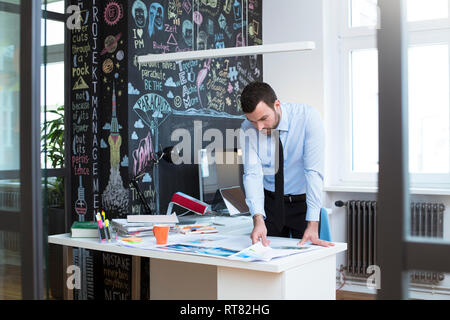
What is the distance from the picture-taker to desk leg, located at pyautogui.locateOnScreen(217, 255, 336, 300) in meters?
2.11

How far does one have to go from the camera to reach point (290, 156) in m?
2.86

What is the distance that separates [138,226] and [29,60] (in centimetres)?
159

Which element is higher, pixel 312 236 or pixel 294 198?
pixel 294 198

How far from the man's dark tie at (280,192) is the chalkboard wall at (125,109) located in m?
0.98

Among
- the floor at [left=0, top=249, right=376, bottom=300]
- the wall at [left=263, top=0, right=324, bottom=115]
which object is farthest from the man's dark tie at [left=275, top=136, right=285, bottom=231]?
the wall at [left=263, top=0, right=324, bottom=115]

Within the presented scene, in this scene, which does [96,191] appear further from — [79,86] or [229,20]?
[229,20]

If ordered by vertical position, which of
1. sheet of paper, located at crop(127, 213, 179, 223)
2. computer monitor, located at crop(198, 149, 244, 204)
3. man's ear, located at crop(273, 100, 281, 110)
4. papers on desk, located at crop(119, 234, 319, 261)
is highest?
man's ear, located at crop(273, 100, 281, 110)

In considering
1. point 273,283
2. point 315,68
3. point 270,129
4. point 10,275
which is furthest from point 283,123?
point 315,68

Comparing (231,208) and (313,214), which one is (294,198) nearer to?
(313,214)

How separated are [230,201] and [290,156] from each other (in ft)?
2.70

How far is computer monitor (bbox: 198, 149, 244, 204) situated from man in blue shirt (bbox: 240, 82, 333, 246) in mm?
590

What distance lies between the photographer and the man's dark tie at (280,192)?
2816 millimetres

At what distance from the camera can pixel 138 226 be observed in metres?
2.84

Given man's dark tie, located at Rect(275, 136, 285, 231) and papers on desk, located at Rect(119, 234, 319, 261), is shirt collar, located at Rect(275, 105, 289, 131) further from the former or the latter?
papers on desk, located at Rect(119, 234, 319, 261)
